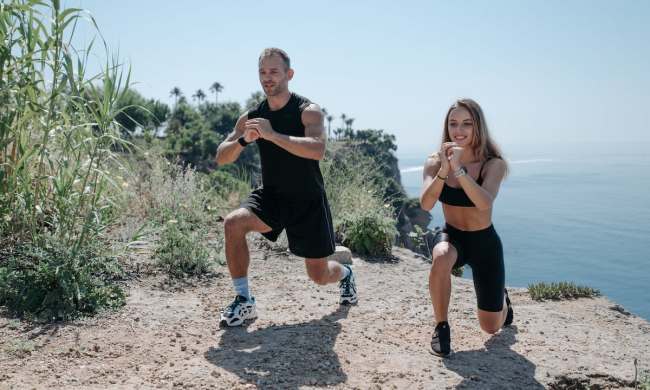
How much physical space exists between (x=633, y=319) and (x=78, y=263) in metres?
4.68

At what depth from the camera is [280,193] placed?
3967 millimetres

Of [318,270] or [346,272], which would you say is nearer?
[318,270]

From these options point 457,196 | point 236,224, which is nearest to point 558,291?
point 457,196

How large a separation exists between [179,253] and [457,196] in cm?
280

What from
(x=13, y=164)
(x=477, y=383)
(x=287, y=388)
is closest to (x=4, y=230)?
(x=13, y=164)

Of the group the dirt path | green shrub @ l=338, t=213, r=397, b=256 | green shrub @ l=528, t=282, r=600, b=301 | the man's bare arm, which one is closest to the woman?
the dirt path

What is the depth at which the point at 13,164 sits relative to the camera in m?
4.14

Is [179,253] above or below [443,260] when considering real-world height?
below

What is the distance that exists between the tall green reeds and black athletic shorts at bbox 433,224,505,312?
2.54m

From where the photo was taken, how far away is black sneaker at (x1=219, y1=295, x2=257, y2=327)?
3.79m

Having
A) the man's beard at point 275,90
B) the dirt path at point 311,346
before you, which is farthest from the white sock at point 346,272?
the man's beard at point 275,90

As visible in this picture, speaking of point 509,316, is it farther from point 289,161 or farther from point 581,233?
point 581,233

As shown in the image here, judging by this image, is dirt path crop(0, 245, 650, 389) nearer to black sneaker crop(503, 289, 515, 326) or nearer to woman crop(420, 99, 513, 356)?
black sneaker crop(503, 289, 515, 326)

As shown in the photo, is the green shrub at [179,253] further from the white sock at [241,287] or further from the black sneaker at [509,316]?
the black sneaker at [509,316]
